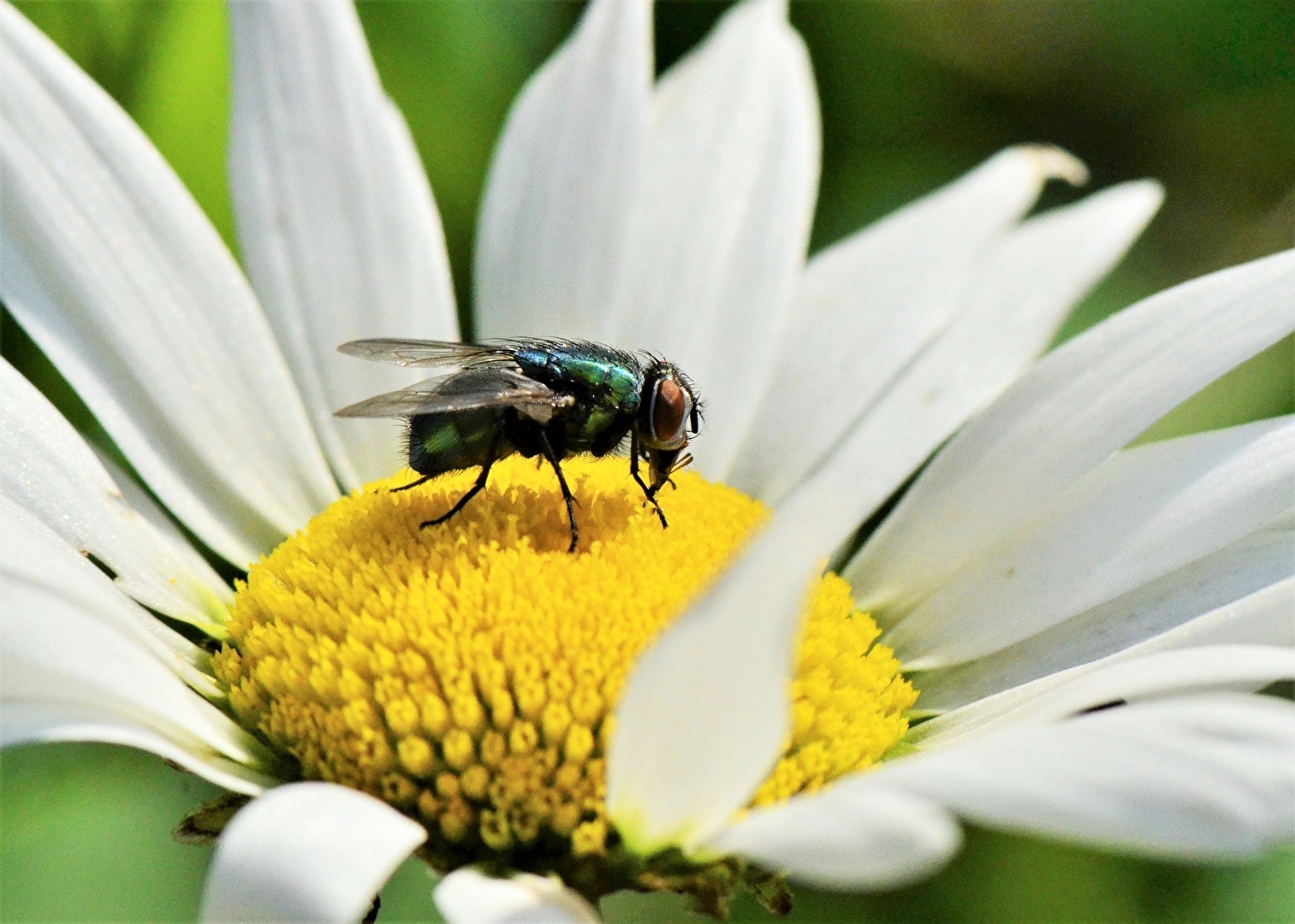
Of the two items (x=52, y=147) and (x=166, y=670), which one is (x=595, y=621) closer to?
(x=166, y=670)

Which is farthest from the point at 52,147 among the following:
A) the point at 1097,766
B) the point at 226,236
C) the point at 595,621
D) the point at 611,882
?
the point at 1097,766

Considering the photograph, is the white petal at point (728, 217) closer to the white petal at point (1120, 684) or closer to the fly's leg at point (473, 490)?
the fly's leg at point (473, 490)

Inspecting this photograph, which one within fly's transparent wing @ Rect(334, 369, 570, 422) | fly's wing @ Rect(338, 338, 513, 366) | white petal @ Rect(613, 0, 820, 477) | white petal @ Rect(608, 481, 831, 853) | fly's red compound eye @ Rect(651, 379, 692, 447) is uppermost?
white petal @ Rect(613, 0, 820, 477)

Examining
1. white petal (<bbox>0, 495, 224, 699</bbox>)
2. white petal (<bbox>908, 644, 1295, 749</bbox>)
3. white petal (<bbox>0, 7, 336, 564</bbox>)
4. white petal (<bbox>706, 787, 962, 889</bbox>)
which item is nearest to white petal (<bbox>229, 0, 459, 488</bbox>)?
white petal (<bbox>0, 7, 336, 564</bbox>)

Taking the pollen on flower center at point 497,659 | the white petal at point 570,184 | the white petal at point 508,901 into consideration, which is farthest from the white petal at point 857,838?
the white petal at point 570,184

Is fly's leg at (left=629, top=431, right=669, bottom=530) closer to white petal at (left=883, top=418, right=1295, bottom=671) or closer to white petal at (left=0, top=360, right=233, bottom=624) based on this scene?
white petal at (left=883, top=418, right=1295, bottom=671)

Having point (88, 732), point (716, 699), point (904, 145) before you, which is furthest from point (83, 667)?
point (904, 145)
